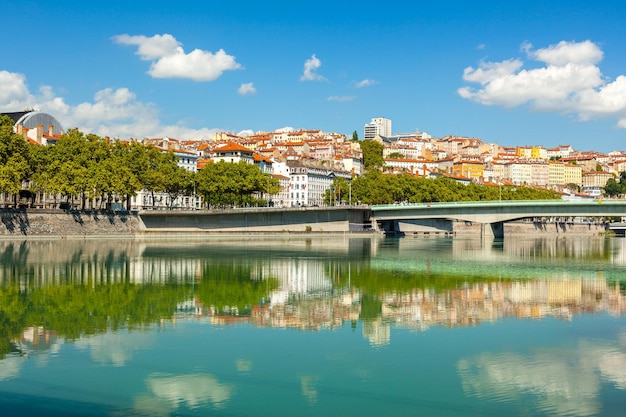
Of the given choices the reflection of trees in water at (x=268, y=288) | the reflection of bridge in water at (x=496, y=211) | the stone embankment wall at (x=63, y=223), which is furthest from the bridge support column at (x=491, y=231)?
the reflection of trees in water at (x=268, y=288)

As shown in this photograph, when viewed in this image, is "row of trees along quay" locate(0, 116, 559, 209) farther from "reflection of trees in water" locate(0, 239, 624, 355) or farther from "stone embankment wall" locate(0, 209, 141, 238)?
"reflection of trees in water" locate(0, 239, 624, 355)

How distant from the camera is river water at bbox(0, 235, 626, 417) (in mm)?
16109

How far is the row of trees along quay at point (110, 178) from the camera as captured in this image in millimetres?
78188

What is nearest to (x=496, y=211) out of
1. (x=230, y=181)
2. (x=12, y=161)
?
(x=230, y=181)

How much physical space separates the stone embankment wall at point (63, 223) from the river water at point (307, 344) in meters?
33.5

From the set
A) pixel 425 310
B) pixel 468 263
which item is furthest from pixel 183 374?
pixel 468 263

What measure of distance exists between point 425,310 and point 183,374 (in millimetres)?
12612

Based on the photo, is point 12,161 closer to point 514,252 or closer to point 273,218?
point 273,218

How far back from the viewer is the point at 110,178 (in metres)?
83.9

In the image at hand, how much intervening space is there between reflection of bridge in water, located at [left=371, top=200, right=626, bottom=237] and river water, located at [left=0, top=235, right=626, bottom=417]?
155ft

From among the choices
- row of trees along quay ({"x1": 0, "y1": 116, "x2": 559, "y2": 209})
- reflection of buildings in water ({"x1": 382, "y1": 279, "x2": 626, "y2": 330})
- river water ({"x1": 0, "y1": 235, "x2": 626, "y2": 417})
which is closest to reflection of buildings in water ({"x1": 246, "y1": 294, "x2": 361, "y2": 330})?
river water ({"x1": 0, "y1": 235, "x2": 626, "y2": 417})

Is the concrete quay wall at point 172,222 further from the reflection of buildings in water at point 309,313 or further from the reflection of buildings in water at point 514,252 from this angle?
the reflection of buildings in water at point 309,313

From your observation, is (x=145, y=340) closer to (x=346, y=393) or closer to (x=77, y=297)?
(x=346, y=393)

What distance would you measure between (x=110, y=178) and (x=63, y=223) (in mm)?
8028
